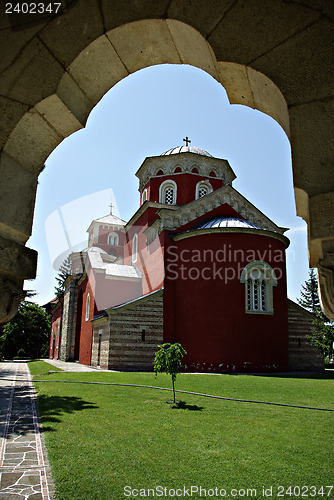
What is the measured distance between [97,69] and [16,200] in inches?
44.8

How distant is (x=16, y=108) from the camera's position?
247 cm

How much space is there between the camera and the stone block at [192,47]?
7.75 feet

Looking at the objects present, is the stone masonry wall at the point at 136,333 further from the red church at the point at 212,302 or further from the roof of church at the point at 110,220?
the roof of church at the point at 110,220

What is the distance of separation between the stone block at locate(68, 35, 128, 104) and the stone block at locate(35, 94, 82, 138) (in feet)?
0.78

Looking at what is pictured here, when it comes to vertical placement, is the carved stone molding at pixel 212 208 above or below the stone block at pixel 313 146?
above

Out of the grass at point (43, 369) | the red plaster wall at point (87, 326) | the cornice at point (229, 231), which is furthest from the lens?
the red plaster wall at point (87, 326)

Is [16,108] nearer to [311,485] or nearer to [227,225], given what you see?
[311,485]

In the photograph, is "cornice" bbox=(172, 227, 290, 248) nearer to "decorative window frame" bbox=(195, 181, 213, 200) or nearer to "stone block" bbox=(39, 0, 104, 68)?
"decorative window frame" bbox=(195, 181, 213, 200)

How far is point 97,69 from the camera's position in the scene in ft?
8.82

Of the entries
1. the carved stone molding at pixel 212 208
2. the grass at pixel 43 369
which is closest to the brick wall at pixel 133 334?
the grass at pixel 43 369

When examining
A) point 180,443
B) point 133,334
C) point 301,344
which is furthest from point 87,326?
point 180,443

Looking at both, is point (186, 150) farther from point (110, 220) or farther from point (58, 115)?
point (58, 115)

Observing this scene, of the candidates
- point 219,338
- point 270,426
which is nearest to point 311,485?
point 270,426

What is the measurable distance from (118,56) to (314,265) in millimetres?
2025
